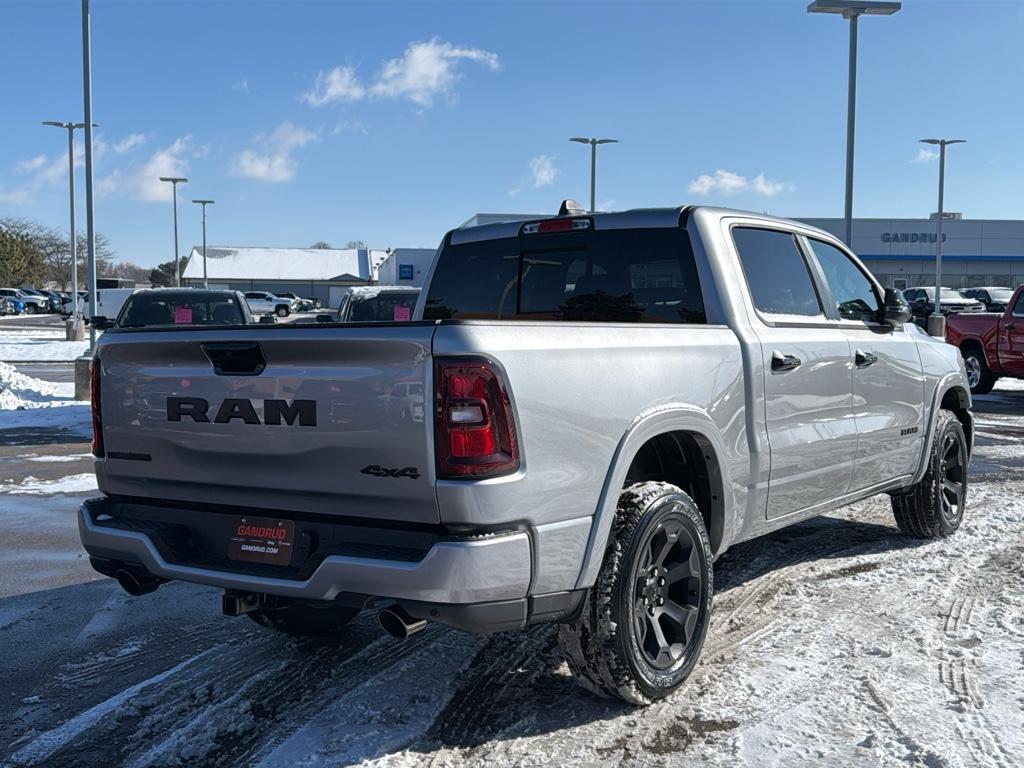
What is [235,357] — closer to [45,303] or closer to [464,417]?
[464,417]

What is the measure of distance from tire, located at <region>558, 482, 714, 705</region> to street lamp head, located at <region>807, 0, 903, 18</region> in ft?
57.0

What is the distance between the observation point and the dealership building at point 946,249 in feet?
221

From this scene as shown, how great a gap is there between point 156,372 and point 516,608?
1.64 m

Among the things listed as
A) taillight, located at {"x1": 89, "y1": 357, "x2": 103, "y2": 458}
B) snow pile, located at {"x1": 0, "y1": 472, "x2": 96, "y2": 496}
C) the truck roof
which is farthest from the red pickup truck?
taillight, located at {"x1": 89, "y1": 357, "x2": 103, "y2": 458}

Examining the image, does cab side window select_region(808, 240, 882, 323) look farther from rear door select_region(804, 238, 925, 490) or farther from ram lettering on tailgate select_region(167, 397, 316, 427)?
ram lettering on tailgate select_region(167, 397, 316, 427)

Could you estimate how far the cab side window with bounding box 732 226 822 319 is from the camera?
4.71m

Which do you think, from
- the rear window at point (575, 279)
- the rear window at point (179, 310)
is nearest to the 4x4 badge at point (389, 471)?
the rear window at point (575, 279)

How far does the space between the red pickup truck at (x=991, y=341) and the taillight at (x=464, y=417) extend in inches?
555

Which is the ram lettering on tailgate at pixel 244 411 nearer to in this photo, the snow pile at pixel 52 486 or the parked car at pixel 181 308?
the snow pile at pixel 52 486

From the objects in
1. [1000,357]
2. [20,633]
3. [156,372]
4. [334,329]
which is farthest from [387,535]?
[1000,357]

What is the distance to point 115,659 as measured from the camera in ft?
14.4

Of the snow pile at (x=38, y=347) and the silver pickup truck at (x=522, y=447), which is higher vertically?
the silver pickup truck at (x=522, y=447)

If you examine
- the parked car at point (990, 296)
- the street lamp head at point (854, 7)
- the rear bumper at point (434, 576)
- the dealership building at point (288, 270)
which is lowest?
the rear bumper at point (434, 576)

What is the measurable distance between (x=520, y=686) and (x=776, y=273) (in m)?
2.38
